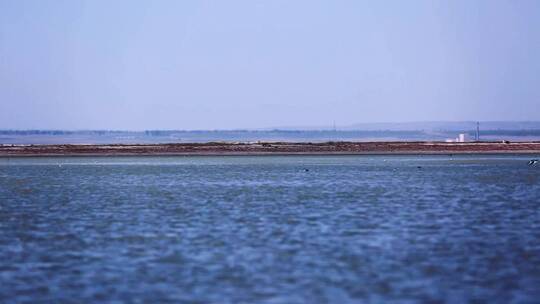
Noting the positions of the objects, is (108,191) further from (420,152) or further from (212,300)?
(420,152)

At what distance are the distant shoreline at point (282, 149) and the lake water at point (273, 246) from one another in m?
85.8

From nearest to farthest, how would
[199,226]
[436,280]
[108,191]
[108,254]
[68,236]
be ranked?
[436,280] → [108,254] → [68,236] → [199,226] → [108,191]

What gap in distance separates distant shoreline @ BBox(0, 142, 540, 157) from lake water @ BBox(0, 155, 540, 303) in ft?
281

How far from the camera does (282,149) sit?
14925 centimetres

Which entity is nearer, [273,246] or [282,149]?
[273,246]

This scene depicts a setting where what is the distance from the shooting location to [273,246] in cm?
2917

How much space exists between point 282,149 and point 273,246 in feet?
394

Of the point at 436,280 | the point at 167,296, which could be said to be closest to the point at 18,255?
the point at 167,296

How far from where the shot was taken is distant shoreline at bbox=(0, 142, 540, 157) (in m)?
143

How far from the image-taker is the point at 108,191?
60219mm

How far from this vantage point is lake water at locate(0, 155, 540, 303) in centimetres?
2139

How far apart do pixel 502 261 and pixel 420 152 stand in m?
119

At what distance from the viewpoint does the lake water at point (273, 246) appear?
21391 mm

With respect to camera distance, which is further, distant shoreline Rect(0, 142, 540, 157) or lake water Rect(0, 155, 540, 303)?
distant shoreline Rect(0, 142, 540, 157)
